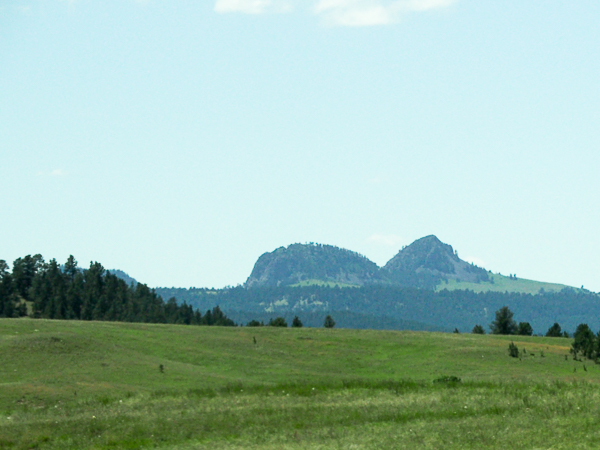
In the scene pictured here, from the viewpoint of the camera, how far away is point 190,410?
36.5m

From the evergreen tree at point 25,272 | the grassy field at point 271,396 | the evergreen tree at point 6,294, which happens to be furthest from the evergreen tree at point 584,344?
the evergreen tree at point 25,272

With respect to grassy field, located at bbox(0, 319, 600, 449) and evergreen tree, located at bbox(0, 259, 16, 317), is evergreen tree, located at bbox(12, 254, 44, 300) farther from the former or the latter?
grassy field, located at bbox(0, 319, 600, 449)

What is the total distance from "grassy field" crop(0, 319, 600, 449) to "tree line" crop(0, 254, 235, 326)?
82859 millimetres

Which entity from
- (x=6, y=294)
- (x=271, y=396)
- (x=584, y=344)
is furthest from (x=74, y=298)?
(x=271, y=396)

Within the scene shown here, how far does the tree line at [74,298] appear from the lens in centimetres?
15962

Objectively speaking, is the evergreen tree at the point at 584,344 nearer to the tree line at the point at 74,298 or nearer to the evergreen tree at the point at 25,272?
the tree line at the point at 74,298

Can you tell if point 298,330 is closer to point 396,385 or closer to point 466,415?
point 396,385

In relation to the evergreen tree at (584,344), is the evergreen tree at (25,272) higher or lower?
higher

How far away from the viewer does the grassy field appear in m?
30.4

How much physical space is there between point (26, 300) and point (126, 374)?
419 ft

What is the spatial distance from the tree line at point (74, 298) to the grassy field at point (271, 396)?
8286 centimetres

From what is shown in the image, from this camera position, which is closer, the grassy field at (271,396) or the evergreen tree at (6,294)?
the grassy field at (271,396)

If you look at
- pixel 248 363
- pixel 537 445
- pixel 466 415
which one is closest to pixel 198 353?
pixel 248 363

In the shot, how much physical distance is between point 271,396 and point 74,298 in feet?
417
